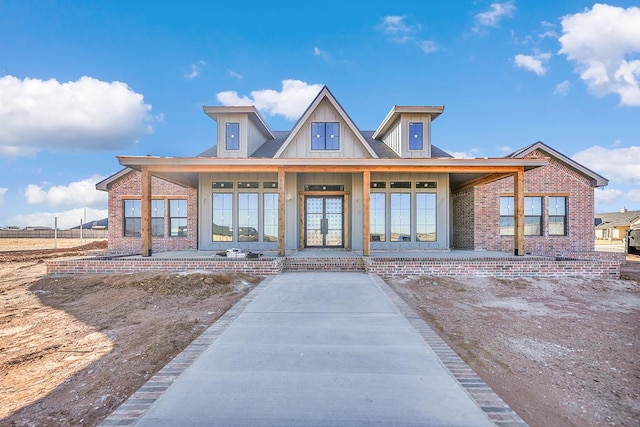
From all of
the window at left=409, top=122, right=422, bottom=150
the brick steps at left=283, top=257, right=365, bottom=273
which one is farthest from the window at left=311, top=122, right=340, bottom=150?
the brick steps at left=283, top=257, right=365, bottom=273

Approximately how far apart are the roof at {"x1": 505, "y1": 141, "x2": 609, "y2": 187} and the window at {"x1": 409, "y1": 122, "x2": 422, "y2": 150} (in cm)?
546

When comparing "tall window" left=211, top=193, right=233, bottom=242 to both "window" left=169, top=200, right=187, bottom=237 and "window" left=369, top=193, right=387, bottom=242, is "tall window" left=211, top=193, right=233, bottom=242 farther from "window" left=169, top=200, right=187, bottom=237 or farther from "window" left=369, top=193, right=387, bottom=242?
"window" left=369, top=193, right=387, bottom=242

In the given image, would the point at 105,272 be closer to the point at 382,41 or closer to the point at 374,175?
the point at 374,175

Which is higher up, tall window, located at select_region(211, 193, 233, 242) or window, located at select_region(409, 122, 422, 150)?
window, located at select_region(409, 122, 422, 150)

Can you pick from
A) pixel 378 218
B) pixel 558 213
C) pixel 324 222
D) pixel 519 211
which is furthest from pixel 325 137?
pixel 558 213

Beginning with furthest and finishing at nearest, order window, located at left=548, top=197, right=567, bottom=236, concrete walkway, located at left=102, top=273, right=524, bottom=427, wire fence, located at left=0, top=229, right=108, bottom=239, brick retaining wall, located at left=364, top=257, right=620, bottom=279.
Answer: wire fence, located at left=0, top=229, right=108, bottom=239, window, located at left=548, top=197, right=567, bottom=236, brick retaining wall, located at left=364, top=257, right=620, bottom=279, concrete walkway, located at left=102, top=273, right=524, bottom=427

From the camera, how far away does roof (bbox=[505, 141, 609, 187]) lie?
14000 millimetres

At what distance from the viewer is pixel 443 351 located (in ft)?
11.9

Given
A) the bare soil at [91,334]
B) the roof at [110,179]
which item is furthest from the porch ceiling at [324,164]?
the roof at [110,179]

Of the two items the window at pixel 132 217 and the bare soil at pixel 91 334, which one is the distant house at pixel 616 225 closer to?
the bare soil at pixel 91 334

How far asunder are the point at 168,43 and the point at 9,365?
14804 mm

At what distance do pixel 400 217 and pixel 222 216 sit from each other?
6.90 meters

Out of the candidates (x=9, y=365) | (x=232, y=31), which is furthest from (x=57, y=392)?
(x=232, y=31)

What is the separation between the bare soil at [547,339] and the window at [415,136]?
5.74 m
